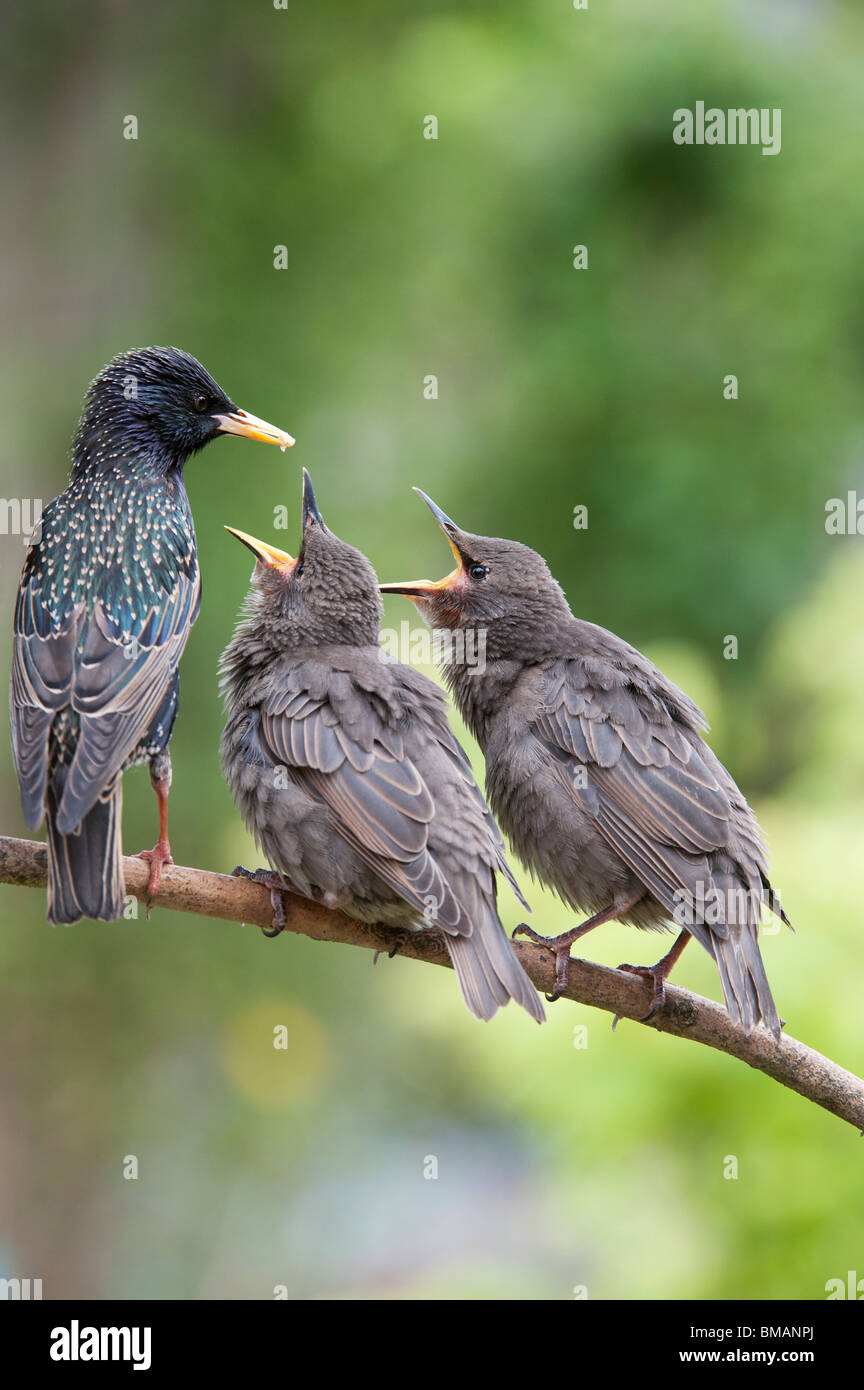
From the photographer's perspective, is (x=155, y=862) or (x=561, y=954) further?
(x=561, y=954)

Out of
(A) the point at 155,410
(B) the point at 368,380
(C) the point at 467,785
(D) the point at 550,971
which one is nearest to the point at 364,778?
(C) the point at 467,785

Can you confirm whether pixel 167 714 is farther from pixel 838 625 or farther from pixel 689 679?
pixel 838 625

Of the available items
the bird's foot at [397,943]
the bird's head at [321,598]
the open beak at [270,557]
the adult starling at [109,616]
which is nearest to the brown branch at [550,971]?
the bird's foot at [397,943]

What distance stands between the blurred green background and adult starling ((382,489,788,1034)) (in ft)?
12.2

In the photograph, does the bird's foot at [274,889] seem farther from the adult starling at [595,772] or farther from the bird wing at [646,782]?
the bird wing at [646,782]

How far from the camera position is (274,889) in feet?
11.7

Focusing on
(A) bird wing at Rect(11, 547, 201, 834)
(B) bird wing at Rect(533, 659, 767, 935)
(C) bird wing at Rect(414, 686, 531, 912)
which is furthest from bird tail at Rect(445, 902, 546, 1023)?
(A) bird wing at Rect(11, 547, 201, 834)

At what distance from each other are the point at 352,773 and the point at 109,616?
679 mm

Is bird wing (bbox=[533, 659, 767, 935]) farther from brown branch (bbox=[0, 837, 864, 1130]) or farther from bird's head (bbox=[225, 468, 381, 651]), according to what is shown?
bird's head (bbox=[225, 468, 381, 651])

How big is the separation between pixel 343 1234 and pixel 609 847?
6.23m

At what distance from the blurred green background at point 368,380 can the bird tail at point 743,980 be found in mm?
4258

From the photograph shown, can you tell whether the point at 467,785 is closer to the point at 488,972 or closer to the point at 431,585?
the point at 488,972

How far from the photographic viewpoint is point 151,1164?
9.43 metres

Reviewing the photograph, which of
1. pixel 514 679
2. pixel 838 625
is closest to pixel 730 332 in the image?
pixel 838 625
